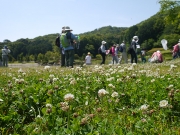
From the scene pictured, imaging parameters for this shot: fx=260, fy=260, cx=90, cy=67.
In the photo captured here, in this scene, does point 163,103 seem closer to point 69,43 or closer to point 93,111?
→ point 93,111

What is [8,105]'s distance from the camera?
3.00 meters

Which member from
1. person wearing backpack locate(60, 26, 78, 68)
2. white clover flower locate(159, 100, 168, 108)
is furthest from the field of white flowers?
person wearing backpack locate(60, 26, 78, 68)

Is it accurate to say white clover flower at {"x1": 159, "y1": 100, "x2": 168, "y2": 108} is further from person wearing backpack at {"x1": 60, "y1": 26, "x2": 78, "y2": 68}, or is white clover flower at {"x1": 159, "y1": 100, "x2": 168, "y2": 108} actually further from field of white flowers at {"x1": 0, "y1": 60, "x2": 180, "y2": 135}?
person wearing backpack at {"x1": 60, "y1": 26, "x2": 78, "y2": 68}

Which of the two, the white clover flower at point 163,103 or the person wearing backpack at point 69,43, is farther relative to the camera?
the person wearing backpack at point 69,43

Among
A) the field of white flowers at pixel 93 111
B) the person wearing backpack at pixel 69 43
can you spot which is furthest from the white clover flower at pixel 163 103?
the person wearing backpack at pixel 69 43

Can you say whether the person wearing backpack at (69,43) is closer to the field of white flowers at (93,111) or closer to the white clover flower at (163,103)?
the field of white flowers at (93,111)

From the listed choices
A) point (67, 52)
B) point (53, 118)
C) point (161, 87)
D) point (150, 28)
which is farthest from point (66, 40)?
point (150, 28)

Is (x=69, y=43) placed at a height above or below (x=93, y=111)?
above

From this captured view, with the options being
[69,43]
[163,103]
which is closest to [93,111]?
[163,103]

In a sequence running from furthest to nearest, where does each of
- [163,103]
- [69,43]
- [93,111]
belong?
[69,43], [93,111], [163,103]

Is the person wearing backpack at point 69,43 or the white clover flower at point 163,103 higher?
the person wearing backpack at point 69,43

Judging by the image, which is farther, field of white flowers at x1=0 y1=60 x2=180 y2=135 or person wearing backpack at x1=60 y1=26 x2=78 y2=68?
person wearing backpack at x1=60 y1=26 x2=78 y2=68

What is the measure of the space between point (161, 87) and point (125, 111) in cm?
89

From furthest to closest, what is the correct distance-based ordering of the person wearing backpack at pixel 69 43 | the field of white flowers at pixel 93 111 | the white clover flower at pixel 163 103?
the person wearing backpack at pixel 69 43 < the white clover flower at pixel 163 103 < the field of white flowers at pixel 93 111
